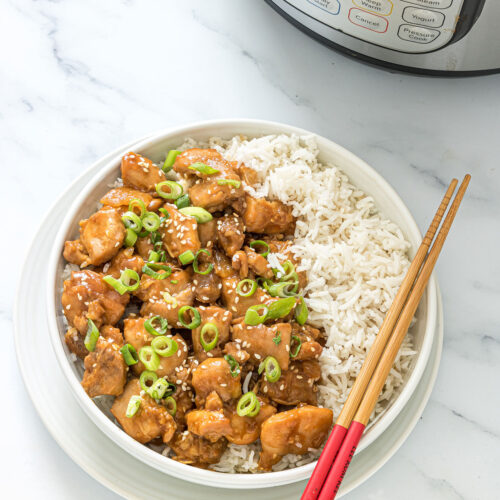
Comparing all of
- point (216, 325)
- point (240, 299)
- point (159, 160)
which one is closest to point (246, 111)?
point (159, 160)

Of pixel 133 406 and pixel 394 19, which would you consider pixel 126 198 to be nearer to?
pixel 133 406

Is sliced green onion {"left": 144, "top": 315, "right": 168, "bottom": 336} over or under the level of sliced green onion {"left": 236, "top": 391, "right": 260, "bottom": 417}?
over

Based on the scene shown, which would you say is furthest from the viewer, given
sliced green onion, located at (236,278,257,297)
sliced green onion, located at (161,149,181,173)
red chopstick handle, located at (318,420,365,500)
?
sliced green onion, located at (161,149,181,173)

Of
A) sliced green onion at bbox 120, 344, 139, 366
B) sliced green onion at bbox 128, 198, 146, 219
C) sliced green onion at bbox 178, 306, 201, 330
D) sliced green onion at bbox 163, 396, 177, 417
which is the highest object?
sliced green onion at bbox 128, 198, 146, 219

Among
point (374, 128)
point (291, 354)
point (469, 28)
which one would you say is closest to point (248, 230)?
point (291, 354)

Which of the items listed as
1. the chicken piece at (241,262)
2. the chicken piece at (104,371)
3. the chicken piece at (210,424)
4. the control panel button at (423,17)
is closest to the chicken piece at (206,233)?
the chicken piece at (241,262)

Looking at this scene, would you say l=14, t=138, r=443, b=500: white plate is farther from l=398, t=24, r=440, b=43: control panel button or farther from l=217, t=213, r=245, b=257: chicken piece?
l=398, t=24, r=440, b=43: control panel button

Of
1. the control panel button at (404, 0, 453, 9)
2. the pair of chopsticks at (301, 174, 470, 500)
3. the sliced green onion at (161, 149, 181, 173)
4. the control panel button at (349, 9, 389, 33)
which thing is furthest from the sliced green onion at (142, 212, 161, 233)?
the control panel button at (404, 0, 453, 9)
